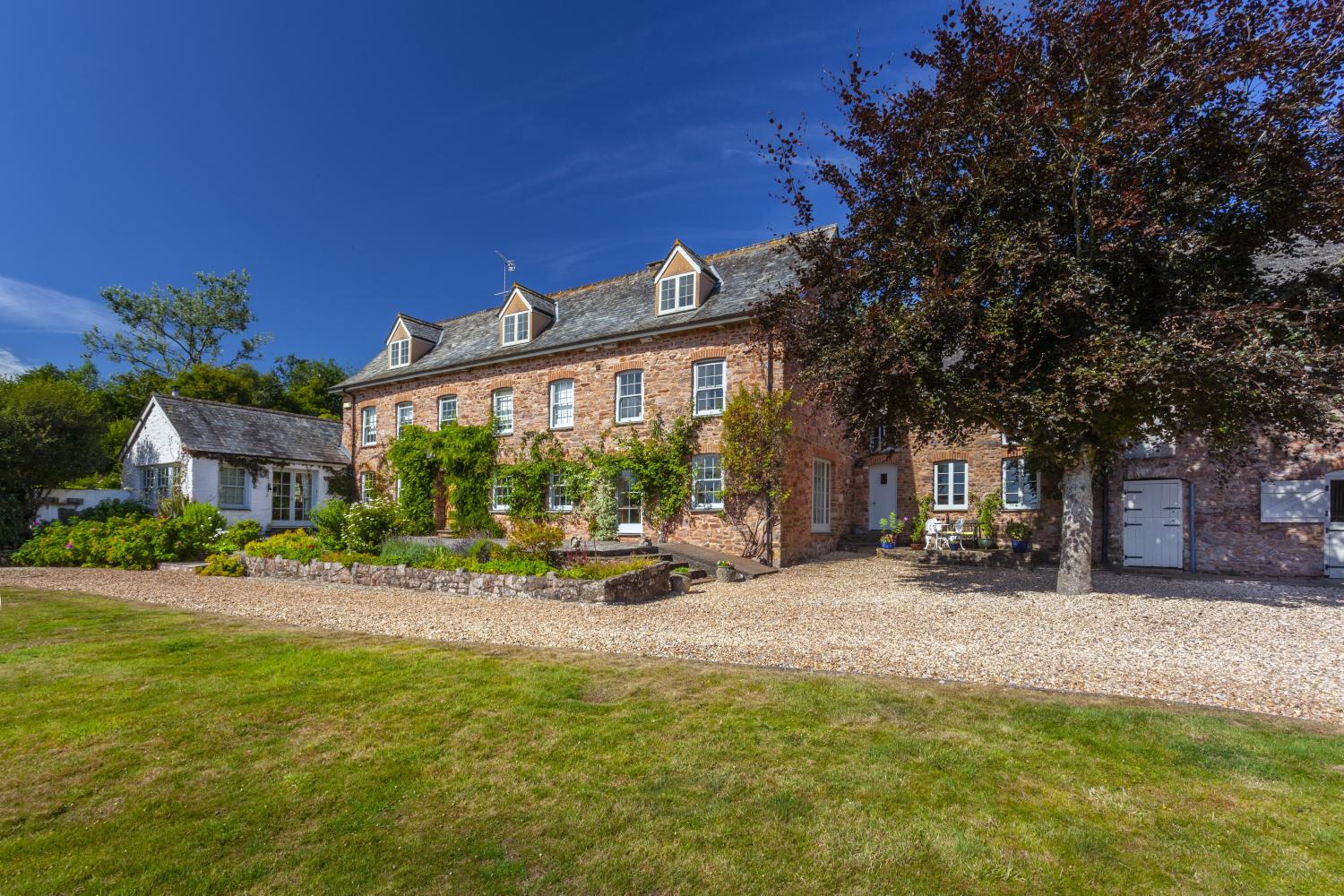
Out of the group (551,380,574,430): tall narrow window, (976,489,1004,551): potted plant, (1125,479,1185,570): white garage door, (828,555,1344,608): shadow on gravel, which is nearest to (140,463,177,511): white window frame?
(551,380,574,430): tall narrow window

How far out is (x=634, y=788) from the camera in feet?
12.4

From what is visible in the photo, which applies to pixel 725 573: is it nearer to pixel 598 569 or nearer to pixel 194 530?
pixel 598 569

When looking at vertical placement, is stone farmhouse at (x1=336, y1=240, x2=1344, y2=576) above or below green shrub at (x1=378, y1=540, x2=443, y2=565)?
above

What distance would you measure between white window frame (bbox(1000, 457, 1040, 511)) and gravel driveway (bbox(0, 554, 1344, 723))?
4.52 metres

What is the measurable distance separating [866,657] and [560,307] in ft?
57.7

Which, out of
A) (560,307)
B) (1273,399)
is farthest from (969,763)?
(560,307)

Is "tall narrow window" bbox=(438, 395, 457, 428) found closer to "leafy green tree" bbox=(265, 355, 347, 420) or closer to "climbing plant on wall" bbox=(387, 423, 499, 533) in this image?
"climbing plant on wall" bbox=(387, 423, 499, 533)

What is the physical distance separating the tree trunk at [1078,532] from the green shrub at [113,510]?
2470 centimetres

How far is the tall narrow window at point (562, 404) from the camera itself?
1908 cm

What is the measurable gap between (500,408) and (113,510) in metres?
12.4

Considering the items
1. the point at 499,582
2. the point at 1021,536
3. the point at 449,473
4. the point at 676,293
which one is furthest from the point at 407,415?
the point at 1021,536

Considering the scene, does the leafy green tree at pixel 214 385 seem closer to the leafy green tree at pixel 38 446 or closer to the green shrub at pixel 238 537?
the leafy green tree at pixel 38 446

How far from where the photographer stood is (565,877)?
2891 millimetres

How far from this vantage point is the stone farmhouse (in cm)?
1452
